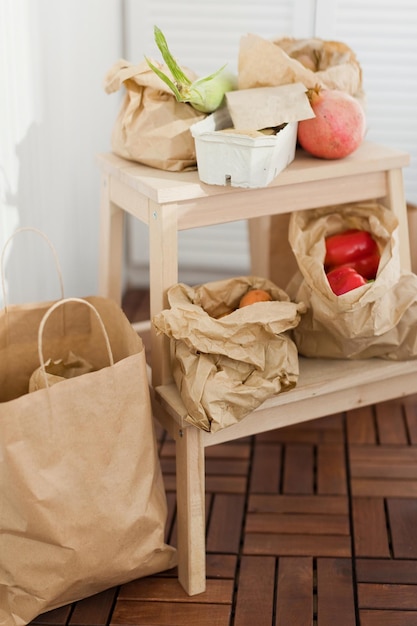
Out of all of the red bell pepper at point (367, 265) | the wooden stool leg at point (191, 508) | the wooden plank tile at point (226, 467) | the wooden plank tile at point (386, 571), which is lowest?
the wooden plank tile at point (386, 571)

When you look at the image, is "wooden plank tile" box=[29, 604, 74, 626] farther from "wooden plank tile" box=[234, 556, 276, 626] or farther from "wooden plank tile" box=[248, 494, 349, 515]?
"wooden plank tile" box=[248, 494, 349, 515]

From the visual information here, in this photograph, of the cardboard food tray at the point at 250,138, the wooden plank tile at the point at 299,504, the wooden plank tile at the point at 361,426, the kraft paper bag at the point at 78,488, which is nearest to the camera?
the kraft paper bag at the point at 78,488

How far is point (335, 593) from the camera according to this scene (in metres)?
1.60

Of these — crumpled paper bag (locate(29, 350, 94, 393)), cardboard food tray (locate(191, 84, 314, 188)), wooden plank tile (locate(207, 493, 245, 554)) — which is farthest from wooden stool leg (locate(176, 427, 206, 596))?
cardboard food tray (locate(191, 84, 314, 188))

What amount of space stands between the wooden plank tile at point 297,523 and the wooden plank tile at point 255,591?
0.31ft

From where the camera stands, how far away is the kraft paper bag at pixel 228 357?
1.48 m

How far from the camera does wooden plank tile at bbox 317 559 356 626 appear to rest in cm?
154

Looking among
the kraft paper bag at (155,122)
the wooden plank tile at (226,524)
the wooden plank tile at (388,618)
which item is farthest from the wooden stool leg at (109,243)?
the wooden plank tile at (388,618)

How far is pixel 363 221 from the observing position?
6.01 feet

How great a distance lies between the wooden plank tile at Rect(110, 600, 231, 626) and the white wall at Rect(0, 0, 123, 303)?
0.70m

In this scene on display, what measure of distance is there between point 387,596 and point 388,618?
6 cm

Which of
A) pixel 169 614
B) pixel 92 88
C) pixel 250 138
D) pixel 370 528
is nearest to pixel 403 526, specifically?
pixel 370 528

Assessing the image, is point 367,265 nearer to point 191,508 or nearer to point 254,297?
point 254,297

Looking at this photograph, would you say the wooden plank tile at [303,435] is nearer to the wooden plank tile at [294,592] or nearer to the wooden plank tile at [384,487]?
the wooden plank tile at [384,487]
